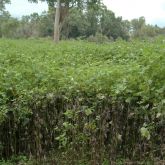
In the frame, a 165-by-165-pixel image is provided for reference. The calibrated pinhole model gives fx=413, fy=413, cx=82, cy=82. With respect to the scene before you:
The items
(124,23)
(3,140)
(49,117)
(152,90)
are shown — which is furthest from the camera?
(124,23)

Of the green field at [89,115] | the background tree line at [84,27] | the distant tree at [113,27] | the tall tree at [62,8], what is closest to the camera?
the green field at [89,115]

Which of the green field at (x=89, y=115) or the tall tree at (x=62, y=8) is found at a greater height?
the tall tree at (x=62, y=8)

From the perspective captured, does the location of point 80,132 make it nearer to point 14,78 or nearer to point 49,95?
point 49,95

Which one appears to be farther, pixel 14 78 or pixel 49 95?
pixel 14 78

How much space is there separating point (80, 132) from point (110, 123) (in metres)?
0.31

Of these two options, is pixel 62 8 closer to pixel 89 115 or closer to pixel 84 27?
pixel 89 115

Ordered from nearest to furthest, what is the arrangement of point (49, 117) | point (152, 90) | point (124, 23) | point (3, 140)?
point (152, 90)
point (49, 117)
point (3, 140)
point (124, 23)

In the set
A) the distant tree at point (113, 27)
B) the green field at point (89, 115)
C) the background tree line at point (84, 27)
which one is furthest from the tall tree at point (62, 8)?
the distant tree at point (113, 27)

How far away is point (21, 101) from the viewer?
4430mm

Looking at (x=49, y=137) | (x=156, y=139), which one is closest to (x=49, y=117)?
(x=49, y=137)

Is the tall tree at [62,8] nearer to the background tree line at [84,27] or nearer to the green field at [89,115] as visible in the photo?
the green field at [89,115]

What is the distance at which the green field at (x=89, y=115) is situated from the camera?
3.89 meters

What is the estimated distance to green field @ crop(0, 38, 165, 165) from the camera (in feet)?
12.8

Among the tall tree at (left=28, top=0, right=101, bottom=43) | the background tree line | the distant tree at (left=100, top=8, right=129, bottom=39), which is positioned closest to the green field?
the tall tree at (left=28, top=0, right=101, bottom=43)
